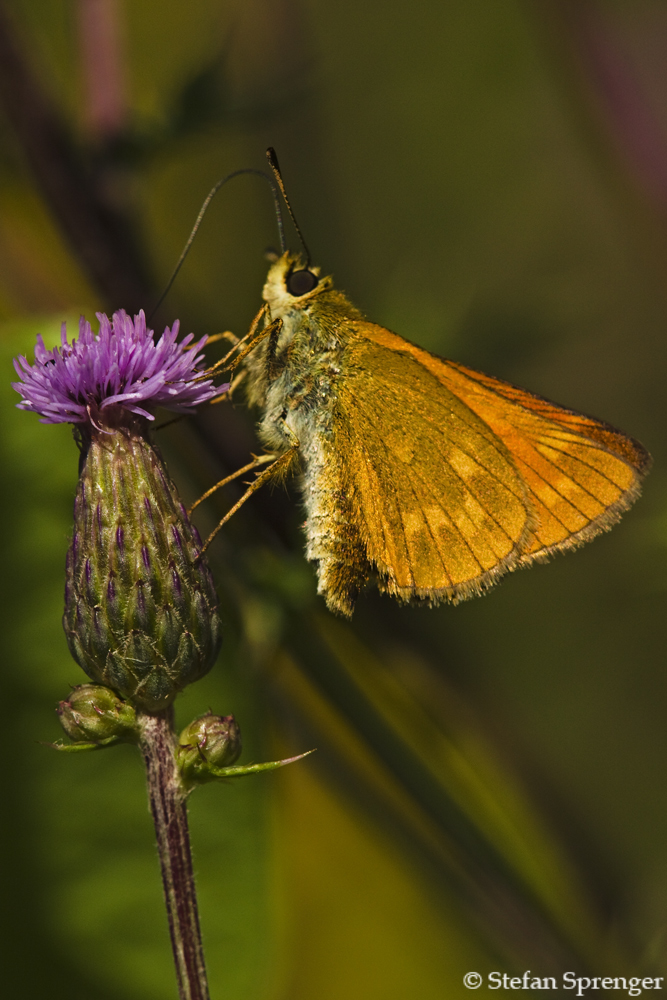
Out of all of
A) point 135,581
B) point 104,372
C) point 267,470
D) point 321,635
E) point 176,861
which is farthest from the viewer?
point 321,635

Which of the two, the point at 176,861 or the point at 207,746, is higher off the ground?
the point at 207,746

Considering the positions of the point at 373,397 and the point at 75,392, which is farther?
the point at 373,397

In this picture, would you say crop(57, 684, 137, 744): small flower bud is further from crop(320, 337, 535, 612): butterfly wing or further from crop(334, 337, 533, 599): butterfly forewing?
crop(334, 337, 533, 599): butterfly forewing

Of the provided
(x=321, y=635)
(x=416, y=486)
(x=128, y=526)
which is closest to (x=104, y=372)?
(x=128, y=526)

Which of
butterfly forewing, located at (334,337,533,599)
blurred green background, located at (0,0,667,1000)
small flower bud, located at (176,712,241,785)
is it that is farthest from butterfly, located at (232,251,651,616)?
small flower bud, located at (176,712,241,785)

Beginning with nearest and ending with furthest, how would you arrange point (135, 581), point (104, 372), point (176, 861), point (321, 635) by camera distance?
point (176, 861), point (135, 581), point (104, 372), point (321, 635)

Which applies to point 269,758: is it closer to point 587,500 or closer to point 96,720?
point 96,720

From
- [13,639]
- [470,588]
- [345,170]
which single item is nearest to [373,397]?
[470,588]

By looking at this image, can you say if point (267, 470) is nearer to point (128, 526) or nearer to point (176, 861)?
point (128, 526)
